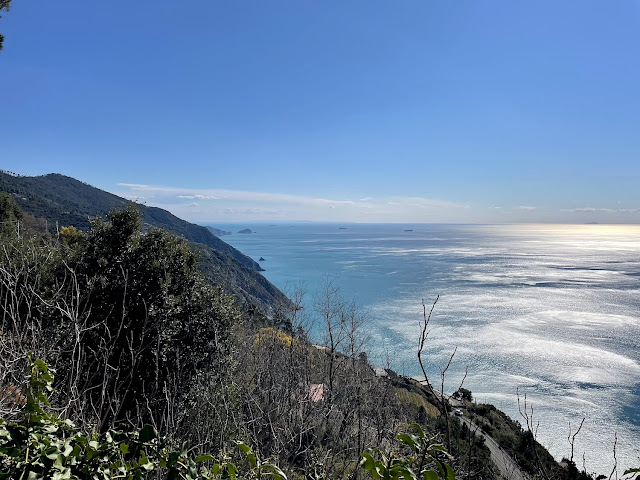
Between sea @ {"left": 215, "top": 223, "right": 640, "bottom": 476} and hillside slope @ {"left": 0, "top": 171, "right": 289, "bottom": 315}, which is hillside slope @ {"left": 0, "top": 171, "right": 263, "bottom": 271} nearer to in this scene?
hillside slope @ {"left": 0, "top": 171, "right": 289, "bottom": 315}

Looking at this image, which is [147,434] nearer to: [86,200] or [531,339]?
[531,339]

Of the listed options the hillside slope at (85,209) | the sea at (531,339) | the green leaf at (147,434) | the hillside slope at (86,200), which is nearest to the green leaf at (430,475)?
the green leaf at (147,434)

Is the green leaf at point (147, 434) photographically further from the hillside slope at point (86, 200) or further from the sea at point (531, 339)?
the hillside slope at point (86, 200)

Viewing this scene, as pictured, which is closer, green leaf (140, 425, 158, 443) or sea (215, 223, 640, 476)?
green leaf (140, 425, 158, 443)

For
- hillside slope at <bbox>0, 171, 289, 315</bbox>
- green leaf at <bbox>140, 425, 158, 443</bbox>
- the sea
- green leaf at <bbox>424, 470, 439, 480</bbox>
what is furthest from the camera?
hillside slope at <bbox>0, 171, 289, 315</bbox>

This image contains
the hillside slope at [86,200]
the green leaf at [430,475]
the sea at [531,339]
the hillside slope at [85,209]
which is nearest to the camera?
the green leaf at [430,475]

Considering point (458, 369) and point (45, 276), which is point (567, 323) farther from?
point (45, 276)

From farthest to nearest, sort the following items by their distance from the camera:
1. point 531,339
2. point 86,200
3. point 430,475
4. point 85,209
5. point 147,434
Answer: point 86,200 → point 85,209 → point 531,339 → point 147,434 → point 430,475

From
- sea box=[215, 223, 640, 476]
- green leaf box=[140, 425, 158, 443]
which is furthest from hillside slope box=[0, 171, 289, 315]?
green leaf box=[140, 425, 158, 443]

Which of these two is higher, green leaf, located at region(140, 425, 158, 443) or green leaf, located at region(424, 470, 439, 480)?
green leaf, located at region(424, 470, 439, 480)

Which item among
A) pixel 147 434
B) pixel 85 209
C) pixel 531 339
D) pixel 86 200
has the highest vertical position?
pixel 86 200

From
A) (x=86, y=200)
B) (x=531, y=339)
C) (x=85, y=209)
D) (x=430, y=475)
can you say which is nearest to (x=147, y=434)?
(x=430, y=475)
